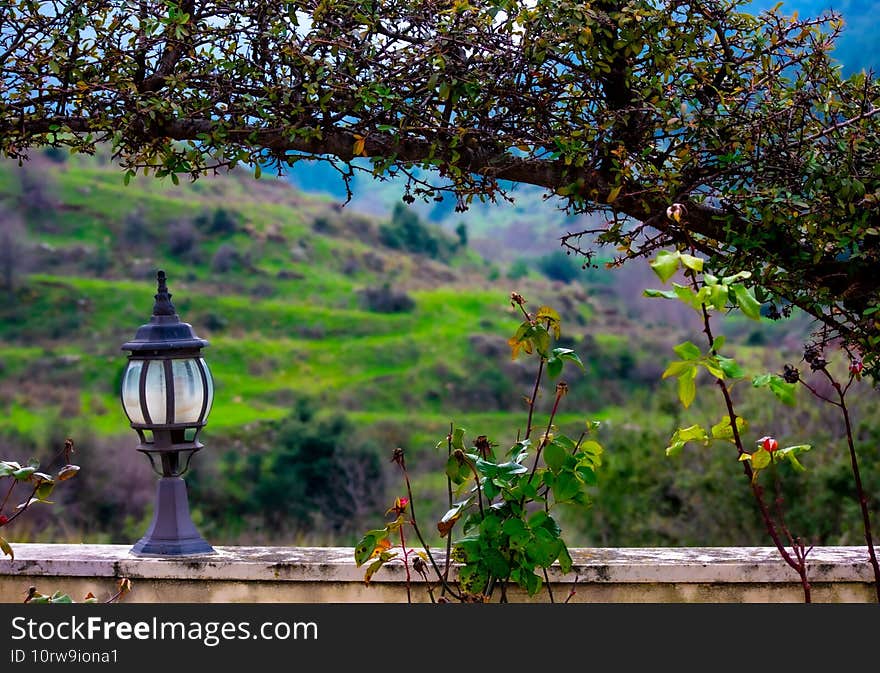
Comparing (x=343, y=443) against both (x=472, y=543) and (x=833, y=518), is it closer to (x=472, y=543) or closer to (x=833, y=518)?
(x=833, y=518)

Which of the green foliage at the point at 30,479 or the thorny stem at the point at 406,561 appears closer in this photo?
the green foliage at the point at 30,479

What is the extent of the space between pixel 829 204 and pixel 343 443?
28699 millimetres

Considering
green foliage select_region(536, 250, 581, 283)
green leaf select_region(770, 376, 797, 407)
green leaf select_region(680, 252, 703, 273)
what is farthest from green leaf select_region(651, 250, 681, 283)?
green foliage select_region(536, 250, 581, 283)

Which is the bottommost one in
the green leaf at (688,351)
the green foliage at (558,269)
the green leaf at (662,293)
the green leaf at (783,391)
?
the green leaf at (783,391)

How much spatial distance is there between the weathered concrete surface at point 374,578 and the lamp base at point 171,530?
0.23 ft

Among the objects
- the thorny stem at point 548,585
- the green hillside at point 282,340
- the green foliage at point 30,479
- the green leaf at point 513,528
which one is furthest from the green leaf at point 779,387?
the green hillside at point 282,340

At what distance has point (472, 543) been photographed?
9.49 ft

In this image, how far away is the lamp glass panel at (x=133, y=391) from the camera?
140 inches

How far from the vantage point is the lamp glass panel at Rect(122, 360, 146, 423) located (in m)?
3.55

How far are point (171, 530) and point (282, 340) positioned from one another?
40.7m

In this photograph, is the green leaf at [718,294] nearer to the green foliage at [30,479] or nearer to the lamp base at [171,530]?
the green foliage at [30,479]

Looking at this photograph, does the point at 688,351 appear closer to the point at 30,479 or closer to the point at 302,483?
the point at 30,479

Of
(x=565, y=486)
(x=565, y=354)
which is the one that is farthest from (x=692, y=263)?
(x=565, y=486)

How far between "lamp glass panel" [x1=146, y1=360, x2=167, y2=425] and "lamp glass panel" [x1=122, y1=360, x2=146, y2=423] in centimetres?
3
